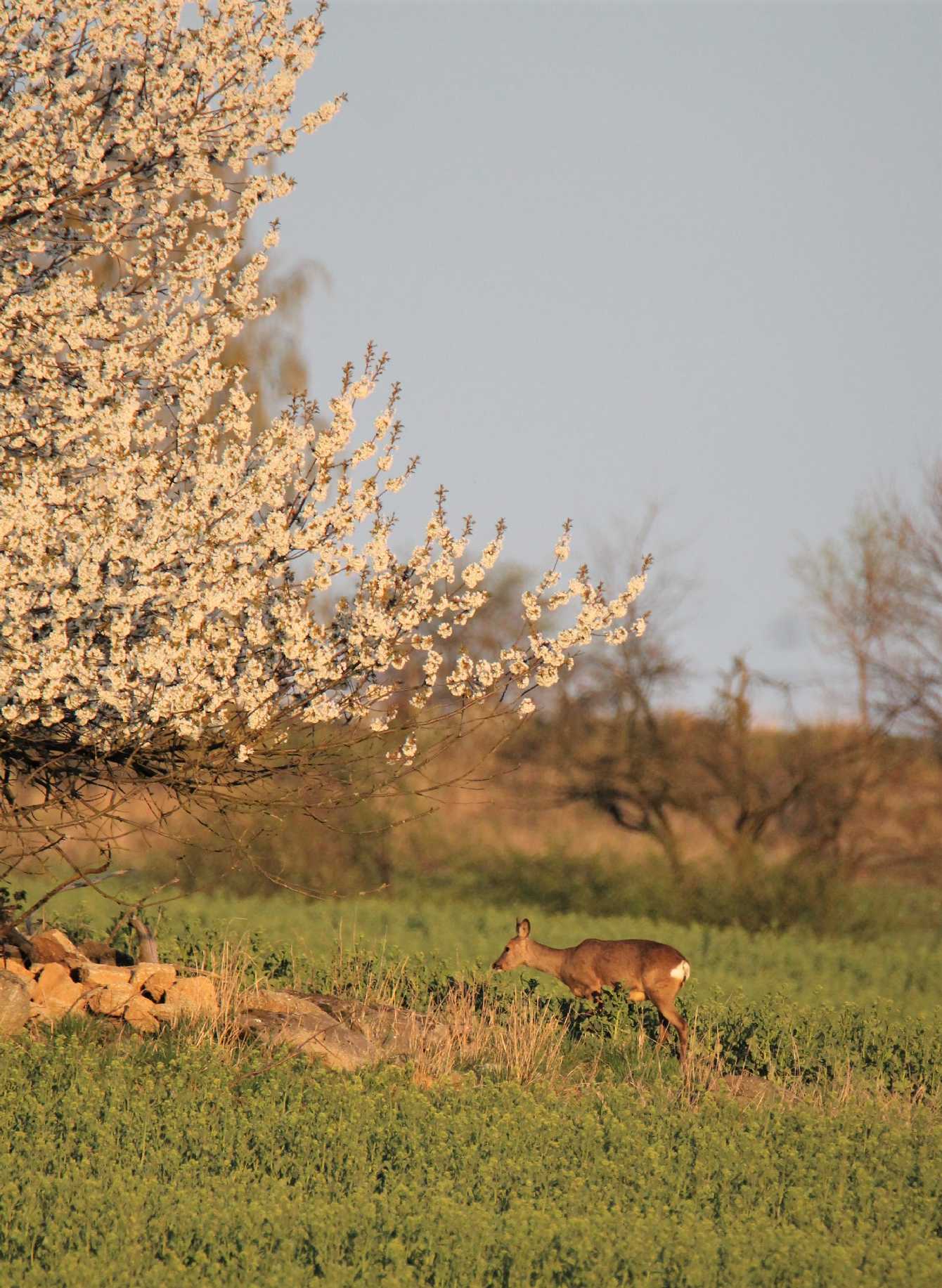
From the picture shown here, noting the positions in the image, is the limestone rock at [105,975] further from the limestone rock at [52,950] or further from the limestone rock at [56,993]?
the limestone rock at [52,950]

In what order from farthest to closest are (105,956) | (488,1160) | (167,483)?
(105,956) → (167,483) → (488,1160)

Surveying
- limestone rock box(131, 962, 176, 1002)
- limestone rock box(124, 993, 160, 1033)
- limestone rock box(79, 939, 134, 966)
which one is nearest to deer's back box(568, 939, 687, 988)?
limestone rock box(131, 962, 176, 1002)

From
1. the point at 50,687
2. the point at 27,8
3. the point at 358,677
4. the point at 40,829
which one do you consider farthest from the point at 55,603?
the point at 27,8

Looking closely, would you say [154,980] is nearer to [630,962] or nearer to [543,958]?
[543,958]

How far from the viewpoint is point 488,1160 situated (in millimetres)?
8203

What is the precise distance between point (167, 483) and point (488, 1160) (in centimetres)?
527

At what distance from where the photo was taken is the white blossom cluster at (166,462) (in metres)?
9.97

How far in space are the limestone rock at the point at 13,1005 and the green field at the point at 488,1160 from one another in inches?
15.3

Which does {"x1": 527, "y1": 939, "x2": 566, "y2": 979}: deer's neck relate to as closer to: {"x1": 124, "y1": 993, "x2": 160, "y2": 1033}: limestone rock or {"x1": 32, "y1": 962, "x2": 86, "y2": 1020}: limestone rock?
{"x1": 124, "y1": 993, "x2": 160, "y2": 1033}: limestone rock

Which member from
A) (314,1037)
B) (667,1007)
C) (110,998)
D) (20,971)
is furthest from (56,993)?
(667,1007)

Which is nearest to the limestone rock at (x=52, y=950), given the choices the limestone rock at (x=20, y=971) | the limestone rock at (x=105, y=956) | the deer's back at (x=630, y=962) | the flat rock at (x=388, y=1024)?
the limestone rock at (x=20, y=971)

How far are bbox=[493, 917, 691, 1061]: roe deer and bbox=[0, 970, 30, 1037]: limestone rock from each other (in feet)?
13.4

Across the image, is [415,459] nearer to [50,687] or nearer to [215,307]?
[215,307]

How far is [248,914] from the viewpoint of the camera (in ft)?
78.9
